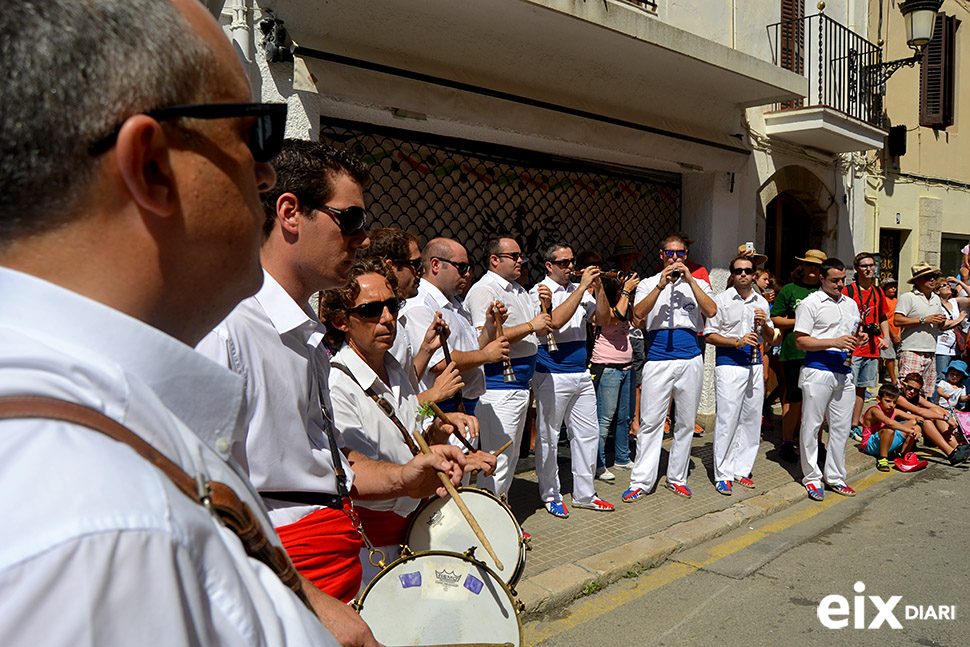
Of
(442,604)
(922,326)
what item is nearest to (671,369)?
(442,604)

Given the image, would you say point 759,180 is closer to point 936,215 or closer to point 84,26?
point 936,215

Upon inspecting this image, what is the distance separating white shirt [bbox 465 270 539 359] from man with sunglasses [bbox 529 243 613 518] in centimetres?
22

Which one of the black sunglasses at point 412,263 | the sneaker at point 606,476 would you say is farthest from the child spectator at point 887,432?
the black sunglasses at point 412,263

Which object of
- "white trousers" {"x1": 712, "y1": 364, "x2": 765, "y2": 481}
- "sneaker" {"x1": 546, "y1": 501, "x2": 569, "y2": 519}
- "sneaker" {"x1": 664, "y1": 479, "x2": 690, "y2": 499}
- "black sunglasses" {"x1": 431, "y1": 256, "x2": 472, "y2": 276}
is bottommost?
"sneaker" {"x1": 664, "y1": 479, "x2": 690, "y2": 499}

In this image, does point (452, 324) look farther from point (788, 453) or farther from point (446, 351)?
point (788, 453)

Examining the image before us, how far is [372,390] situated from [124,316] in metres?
2.02

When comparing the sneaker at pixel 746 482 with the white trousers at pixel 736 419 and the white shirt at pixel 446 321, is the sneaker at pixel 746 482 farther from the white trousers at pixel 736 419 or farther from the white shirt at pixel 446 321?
the white shirt at pixel 446 321

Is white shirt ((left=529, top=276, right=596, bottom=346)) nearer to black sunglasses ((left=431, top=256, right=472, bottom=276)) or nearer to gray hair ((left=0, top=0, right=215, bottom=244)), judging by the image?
black sunglasses ((left=431, top=256, right=472, bottom=276))

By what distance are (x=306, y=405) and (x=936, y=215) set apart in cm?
1429

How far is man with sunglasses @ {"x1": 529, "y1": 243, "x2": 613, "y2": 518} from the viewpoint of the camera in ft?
18.0

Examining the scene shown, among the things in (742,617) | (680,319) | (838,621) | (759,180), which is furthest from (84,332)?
(759,180)

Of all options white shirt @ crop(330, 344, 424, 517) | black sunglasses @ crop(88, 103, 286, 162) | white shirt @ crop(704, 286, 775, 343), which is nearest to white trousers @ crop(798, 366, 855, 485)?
white shirt @ crop(704, 286, 775, 343)

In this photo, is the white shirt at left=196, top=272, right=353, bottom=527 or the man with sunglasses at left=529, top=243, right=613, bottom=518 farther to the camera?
the man with sunglasses at left=529, top=243, right=613, bottom=518

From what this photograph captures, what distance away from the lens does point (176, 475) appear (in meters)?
0.65
